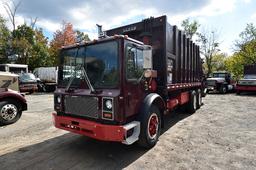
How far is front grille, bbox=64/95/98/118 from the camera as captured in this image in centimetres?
453

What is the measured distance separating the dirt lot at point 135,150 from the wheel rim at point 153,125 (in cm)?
31

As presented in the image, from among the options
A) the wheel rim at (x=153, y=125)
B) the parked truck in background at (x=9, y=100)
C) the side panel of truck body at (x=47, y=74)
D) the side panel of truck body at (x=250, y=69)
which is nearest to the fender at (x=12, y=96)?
the parked truck in background at (x=9, y=100)

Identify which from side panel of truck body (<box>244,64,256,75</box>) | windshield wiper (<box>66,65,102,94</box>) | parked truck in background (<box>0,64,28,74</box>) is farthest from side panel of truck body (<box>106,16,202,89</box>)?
parked truck in background (<box>0,64,28,74</box>)

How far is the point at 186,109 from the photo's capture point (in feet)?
30.9

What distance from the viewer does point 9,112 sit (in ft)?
25.3

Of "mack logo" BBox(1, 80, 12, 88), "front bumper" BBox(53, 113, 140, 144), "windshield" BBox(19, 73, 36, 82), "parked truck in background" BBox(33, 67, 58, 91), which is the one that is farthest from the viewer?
"parked truck in background" BBox(33, 67, 58, 91)

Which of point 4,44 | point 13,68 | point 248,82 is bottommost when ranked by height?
point 248,82

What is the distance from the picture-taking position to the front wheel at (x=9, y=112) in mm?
7516

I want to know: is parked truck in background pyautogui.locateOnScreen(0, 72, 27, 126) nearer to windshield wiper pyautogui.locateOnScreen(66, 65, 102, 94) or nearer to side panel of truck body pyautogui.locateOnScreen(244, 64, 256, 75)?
windshield wiper pyautogui.locateOnScreen(66, 65, 102, 94)

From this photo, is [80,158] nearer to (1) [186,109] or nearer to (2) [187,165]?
(2) [187,165]

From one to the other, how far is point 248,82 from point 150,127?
1651cm

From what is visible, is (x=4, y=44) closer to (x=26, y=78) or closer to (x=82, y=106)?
(x=26, y=78)

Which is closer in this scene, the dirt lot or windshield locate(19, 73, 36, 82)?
the dirt lot

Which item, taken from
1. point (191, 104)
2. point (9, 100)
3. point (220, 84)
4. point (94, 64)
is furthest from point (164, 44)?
point (220, 84)
